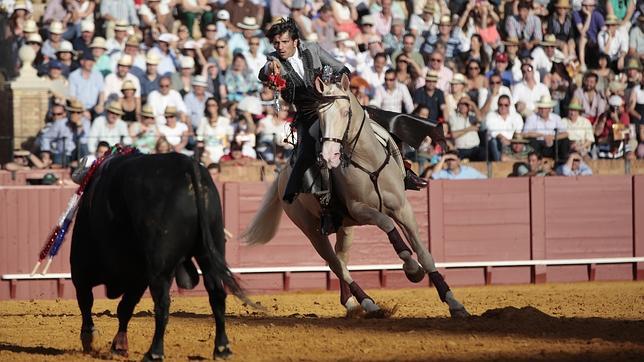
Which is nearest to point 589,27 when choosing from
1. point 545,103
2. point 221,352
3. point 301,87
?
point 545,103

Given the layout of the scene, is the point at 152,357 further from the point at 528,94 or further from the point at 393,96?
the point at 528,94

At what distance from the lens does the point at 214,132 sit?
16281mm

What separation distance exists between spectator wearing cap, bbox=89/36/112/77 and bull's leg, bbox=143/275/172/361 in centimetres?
962

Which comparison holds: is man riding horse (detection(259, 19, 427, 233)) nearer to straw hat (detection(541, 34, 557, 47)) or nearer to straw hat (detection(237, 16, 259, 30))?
straw hat (detection(237, 16, 259, 30))

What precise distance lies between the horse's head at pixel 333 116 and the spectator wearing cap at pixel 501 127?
285 inches

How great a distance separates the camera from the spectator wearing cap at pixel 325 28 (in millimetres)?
18172

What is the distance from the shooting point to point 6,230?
15758mm

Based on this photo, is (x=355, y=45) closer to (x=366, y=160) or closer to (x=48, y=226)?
(x=48, y=226)

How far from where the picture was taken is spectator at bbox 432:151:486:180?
1662 cm

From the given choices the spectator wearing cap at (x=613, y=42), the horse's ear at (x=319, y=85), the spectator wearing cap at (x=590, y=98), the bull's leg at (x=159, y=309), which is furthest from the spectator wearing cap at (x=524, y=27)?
the bull's leg at (x=159, y=309)

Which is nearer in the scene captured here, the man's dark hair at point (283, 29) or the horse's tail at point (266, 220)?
the man's dark hair at point (283, 29)

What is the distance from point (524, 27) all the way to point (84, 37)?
260 inches

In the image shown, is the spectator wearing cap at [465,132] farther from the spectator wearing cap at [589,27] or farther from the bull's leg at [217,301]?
the bull's leg at [217,301]

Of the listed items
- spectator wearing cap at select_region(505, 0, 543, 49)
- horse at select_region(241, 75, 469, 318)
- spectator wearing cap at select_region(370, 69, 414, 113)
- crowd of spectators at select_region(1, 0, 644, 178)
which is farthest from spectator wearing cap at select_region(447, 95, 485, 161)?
horse at select_region(241, 75, 469, 318)
